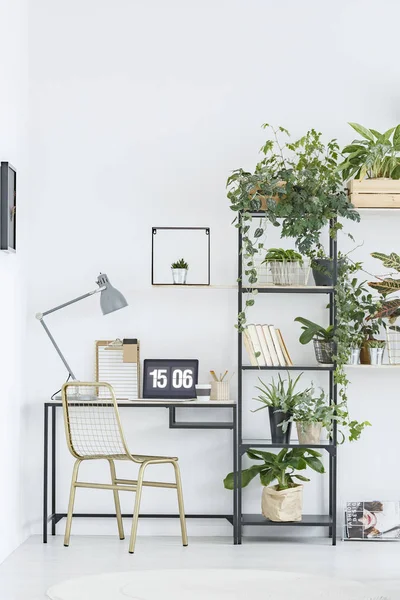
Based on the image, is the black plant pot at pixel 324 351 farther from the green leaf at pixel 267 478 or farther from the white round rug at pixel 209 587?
the white round rug at pixel 209 587

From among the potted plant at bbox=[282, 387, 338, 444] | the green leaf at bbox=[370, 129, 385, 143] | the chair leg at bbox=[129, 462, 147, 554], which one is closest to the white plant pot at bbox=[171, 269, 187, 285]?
the potted plant at bbox=[282, 387, 338, 444]

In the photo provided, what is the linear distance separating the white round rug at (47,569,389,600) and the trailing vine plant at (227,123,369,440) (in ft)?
3.59

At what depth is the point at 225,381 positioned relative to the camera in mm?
4762

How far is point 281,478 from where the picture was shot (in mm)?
4590

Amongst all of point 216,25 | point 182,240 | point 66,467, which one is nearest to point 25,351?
point 66,467

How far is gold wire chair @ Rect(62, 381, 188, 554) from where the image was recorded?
14.2ft

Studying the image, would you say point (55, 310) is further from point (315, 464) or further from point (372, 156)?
point (372, 156)

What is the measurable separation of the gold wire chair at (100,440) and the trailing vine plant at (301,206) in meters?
0.84

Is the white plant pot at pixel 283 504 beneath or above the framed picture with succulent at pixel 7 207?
beneath

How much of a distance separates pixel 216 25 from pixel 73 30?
83 centimetres

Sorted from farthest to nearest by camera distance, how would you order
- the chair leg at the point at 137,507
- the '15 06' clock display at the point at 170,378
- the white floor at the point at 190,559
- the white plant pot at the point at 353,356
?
1. the '15 06' clock display at the point at 170,378
2. the white plant pot at the point at 353,356
3. the chair leg at the point at 137,507
4. the white floor at the point at 190,559

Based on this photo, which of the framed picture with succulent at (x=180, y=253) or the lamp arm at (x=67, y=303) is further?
the framed picture with succulent at (x=180, y=253)

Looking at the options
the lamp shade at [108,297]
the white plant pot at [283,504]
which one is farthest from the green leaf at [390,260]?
the lamp shade at [108,297]

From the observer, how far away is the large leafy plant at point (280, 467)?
15.1 feet
